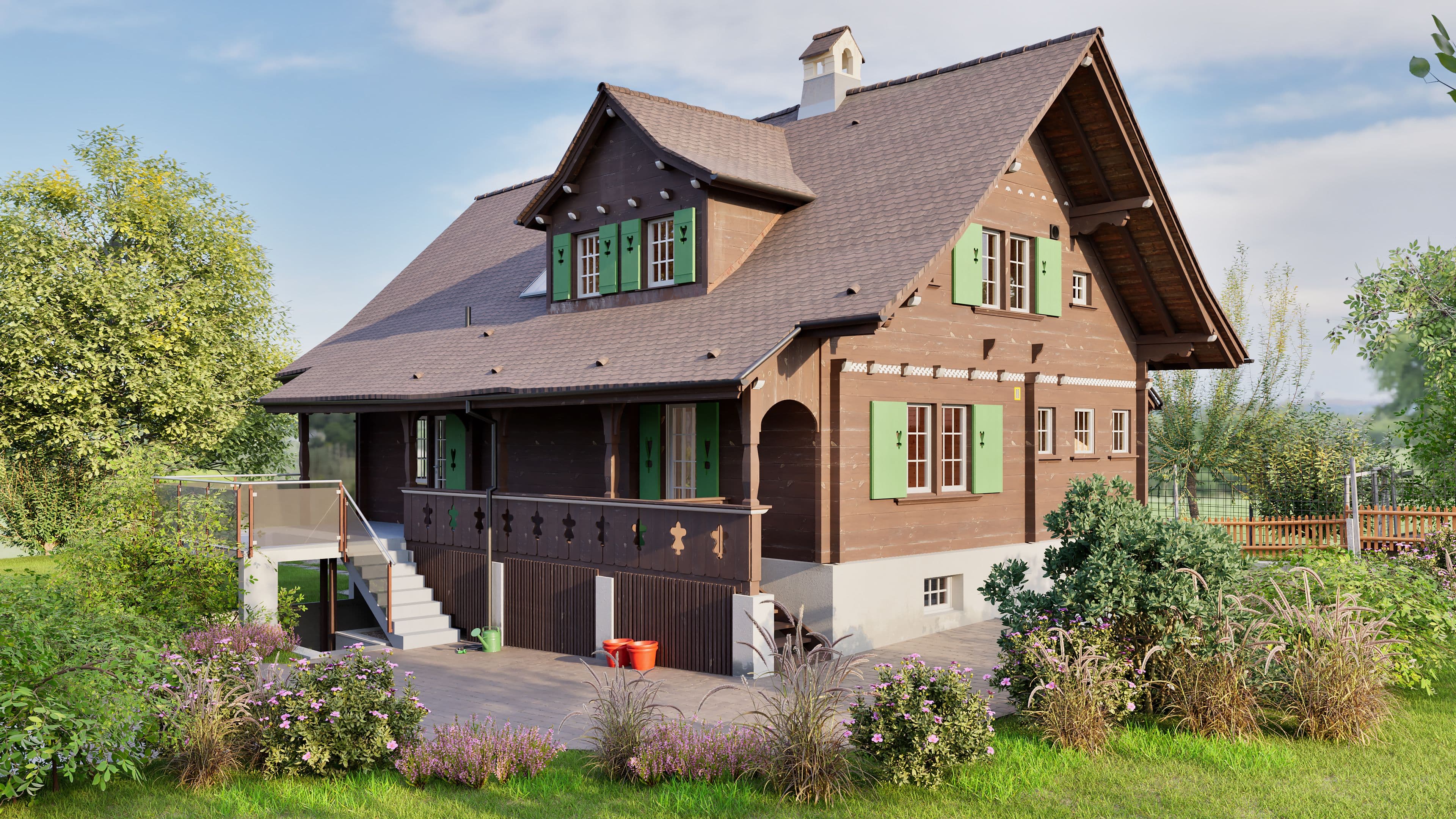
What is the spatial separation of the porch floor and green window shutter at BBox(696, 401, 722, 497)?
2878 mm

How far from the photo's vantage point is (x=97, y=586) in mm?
14922

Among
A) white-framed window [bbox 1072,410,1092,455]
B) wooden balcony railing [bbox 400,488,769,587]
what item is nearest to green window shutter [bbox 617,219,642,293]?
wooden balcony railing [bbox 400,488,769,587]

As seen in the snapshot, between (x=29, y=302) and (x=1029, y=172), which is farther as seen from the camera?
(x=29, y=302)

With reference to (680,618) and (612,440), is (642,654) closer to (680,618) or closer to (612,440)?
(680,618)

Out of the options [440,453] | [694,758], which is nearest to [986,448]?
[694,758]

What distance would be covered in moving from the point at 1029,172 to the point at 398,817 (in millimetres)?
13296

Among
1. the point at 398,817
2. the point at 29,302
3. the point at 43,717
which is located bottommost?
the point at 398,817

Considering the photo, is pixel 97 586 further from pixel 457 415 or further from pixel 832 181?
pixel 832 181

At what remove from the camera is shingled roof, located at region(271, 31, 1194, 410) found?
1380 centimetres

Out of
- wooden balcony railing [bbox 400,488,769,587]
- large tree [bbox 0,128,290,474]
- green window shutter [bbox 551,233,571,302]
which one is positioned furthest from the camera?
large tree [bbox 0,128,290,474]

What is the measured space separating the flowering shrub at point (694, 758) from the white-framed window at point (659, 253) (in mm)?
9053

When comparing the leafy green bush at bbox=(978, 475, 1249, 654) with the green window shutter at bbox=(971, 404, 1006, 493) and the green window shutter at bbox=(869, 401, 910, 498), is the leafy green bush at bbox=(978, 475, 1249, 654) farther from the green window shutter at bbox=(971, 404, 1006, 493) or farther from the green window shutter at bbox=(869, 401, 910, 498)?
the green window shutter at bbox=(971, 404, 1006, 493)

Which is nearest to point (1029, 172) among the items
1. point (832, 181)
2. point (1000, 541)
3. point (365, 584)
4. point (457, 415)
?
point (832, 181)

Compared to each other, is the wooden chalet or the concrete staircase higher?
the wooden chalet
